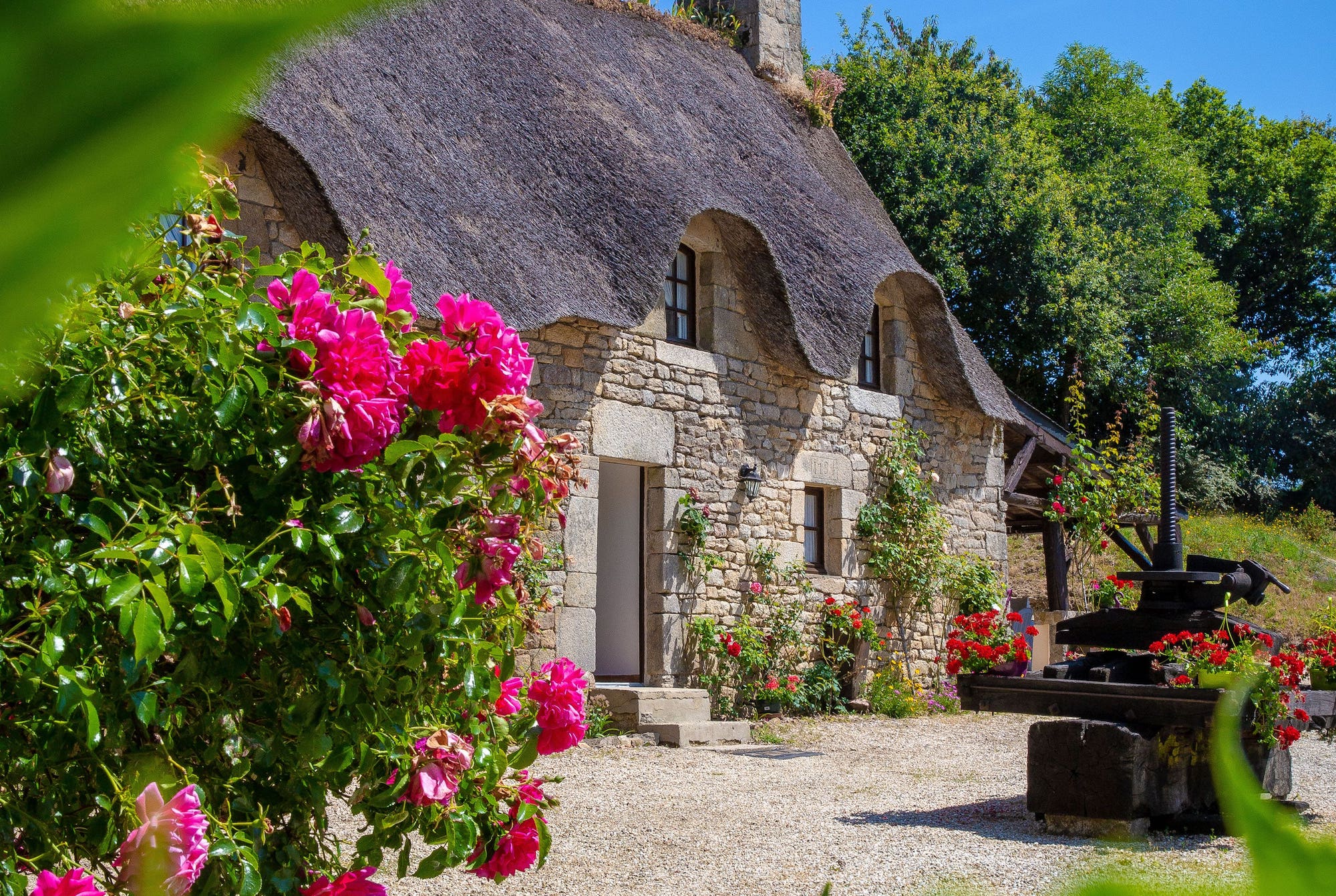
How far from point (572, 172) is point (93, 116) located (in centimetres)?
957

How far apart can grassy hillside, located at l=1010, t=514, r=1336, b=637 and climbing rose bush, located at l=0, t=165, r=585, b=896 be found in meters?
14.0

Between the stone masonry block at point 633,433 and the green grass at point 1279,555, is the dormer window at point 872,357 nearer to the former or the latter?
the stone masonry block at point 633,433

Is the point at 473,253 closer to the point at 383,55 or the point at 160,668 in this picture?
the point at 383,55

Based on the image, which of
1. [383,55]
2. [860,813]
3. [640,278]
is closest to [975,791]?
[860,813]

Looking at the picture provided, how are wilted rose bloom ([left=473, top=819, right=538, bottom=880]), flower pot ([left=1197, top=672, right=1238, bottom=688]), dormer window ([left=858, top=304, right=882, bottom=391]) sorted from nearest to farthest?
flower pot ([left=1197, top=672, right=1238, bottom=688]), wilted rose bloom ([left=473, top=819, right=538, bottom=880]), dormer window ([left=858, top=304, right=882, bottom=391])

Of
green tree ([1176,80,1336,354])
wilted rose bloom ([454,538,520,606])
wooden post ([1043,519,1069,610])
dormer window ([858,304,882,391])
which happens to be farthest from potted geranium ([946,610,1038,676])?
green tree ([1176,80,1336,354])

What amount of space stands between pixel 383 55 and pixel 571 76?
6.17 ft

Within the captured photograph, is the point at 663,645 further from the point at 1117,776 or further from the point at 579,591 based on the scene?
the point at 1117,776

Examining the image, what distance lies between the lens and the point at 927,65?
20094mm

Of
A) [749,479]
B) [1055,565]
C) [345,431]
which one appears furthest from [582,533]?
[1055,565]

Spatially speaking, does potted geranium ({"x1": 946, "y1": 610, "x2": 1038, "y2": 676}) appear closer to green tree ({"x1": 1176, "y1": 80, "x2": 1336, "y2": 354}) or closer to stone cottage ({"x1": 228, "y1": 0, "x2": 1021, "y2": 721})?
stone cottage ({"x1": 228, "y1": 0, "x2": 1021, "y2": 721})

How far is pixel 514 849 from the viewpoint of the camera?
245 cm

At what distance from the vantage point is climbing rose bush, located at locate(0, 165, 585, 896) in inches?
73.4

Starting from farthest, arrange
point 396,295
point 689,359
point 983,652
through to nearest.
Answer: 1. point 689,359
2. point 983,652
3. point 396,295
